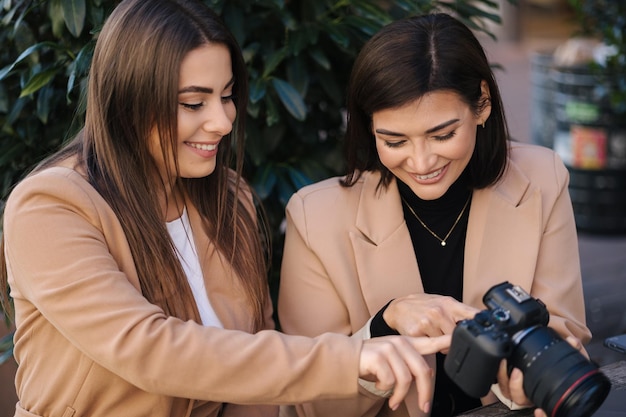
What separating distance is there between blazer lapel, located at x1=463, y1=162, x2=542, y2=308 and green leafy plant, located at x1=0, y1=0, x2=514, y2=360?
567 mm

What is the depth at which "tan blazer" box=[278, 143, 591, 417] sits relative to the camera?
96.0 inches

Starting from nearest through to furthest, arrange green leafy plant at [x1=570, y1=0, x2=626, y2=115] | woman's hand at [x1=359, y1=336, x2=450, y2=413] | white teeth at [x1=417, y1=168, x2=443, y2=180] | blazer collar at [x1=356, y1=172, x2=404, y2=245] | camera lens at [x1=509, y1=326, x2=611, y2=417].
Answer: camera lens at [x1=509, y1=326, x2=611, y2=417]
woman's hand at [x1=359, y1=336, x2=450, y2=413]
white teeth at [x1=417, y1=168, x2=443, y2=180]
blazer collar at [x1=356, y1=172, x2=404, y2=245]
green leafy plant at [x1=570, y1=0, x2=626, y2=115]

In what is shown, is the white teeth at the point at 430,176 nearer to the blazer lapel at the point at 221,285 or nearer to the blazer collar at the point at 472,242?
the blazer collar at the point at 472,242

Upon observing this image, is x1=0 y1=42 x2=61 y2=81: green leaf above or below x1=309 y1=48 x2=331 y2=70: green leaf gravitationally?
above

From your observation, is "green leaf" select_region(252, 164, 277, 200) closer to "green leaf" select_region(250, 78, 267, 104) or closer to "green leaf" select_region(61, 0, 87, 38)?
"green leaf" select_region(250, 78, 267, 104)

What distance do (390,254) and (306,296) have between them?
0.25m

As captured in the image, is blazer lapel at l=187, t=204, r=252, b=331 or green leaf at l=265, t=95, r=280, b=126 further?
green leaf at l=265, t=95, r=280, b=126

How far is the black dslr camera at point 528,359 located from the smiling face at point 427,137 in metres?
0.63

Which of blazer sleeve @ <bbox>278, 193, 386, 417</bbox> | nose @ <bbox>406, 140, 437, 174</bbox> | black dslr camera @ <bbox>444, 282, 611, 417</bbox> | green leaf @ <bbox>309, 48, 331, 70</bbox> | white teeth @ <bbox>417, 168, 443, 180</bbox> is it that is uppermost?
green leaf @ <bbox>309, 48, 331, 70</bbox>

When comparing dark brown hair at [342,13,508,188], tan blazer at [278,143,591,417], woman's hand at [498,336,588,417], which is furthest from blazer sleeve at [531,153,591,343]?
woman's hand at [498,336,588,417]

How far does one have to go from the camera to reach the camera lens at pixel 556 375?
1.63 m

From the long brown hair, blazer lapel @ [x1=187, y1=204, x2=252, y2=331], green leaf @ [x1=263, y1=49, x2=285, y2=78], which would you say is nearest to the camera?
the long brown hair

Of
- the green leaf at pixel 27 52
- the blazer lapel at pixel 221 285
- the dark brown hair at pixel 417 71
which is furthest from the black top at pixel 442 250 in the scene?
the green leaf at pixel 27 52

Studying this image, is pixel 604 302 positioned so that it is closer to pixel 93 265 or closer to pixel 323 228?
pixel 323 228
